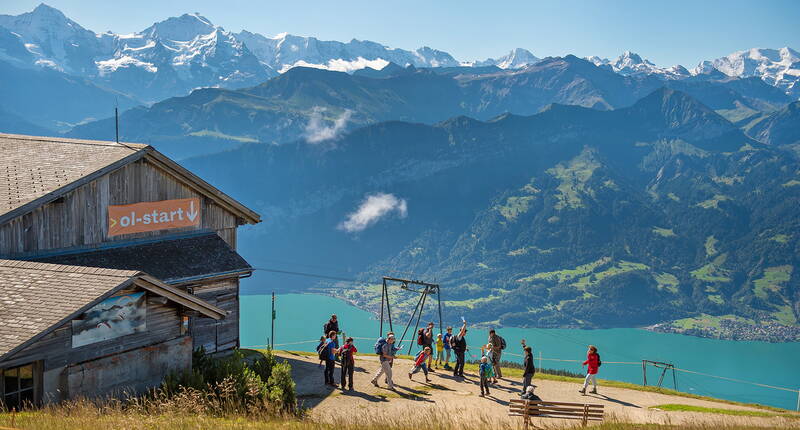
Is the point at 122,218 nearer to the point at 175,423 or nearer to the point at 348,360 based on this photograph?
the point at 348,360

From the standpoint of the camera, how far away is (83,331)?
16.1 meters

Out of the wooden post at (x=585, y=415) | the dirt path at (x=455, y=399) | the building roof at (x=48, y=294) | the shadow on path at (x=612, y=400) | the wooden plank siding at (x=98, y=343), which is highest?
the building roof at (x=48, y=294)

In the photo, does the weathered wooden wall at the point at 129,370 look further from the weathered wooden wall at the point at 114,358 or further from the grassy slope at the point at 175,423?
the grassy slope at the point at 175,423

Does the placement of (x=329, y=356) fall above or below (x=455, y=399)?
above

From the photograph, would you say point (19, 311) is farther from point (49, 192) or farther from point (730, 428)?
point (730, 428)

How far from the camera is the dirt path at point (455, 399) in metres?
20.8

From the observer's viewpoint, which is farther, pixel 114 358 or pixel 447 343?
pixel 447 343

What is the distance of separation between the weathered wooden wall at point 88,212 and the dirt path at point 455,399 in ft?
30.4

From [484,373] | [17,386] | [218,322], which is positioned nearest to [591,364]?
[484,373]

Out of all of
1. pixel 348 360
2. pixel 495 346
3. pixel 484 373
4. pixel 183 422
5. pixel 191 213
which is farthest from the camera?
pixel 191 213

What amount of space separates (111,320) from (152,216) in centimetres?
1168

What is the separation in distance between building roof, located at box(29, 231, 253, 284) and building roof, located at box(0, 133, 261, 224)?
211 cm

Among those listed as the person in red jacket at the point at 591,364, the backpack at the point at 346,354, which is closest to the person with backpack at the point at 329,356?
the backpack at the point at 346,354

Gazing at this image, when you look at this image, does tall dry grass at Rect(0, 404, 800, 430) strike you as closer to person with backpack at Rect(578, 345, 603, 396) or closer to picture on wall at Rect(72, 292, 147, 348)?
picture on wall at Rect(72, 292, 147, 348)
